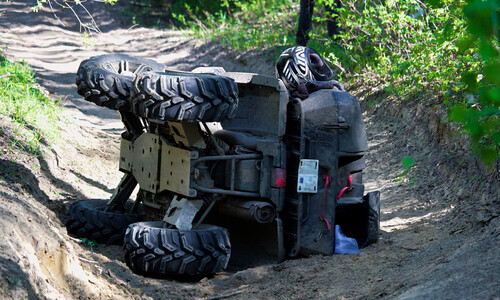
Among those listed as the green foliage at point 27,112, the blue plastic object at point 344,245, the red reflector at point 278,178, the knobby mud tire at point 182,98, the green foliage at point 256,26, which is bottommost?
the blue plastic object at point 344,245

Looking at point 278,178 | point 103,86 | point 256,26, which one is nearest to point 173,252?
point 278,178

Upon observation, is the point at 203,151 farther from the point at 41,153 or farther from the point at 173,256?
the point at 41,153

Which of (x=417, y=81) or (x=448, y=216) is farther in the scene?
(x=417, y=81)

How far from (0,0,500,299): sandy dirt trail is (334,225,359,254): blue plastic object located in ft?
0.34

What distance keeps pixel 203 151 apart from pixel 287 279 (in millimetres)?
1321

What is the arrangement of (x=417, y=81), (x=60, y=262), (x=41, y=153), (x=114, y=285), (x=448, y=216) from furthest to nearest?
(x=417, y=81) < (x=41, y=153) < (x=448, y=216) < (x=114, y=285) < (x=60, y=262)

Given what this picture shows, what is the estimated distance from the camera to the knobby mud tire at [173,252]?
5.01 meters

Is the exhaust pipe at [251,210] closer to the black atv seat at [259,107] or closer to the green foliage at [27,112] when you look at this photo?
the black atv seat at [259,107]

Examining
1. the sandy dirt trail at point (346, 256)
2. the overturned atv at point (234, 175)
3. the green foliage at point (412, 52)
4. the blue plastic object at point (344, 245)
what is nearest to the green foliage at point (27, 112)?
the sandy dirt trail at point (346, 256)

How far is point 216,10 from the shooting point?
70.7 feet

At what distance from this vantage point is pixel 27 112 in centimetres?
796

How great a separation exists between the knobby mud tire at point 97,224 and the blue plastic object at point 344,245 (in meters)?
2.00

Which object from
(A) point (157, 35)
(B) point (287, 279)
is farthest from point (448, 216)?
(A) point (157, 35)

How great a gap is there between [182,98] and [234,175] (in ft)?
3.25
